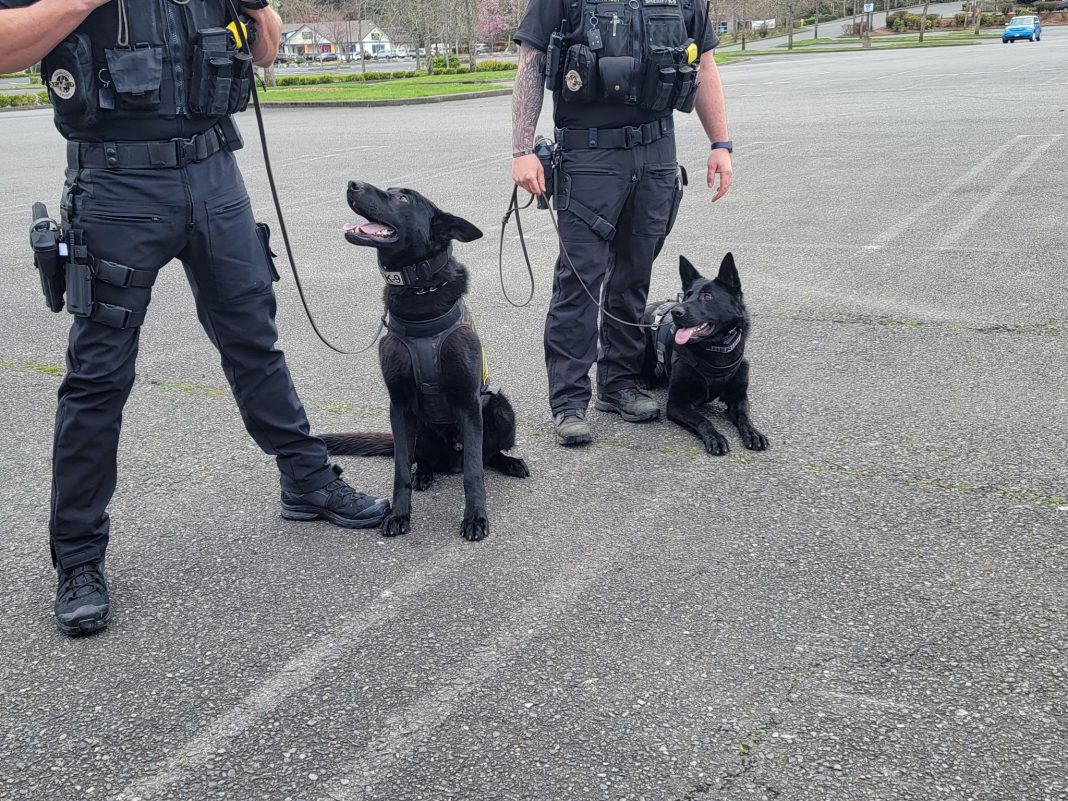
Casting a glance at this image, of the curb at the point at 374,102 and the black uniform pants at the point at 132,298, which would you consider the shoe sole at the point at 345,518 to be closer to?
the black uniform pants at the point at 132,298

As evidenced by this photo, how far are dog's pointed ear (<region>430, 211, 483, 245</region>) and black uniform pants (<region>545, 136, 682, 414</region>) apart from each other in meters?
0.90

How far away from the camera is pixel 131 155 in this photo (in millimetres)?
3047

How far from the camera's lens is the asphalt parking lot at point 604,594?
247 centimetres

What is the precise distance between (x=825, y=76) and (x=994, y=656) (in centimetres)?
2937

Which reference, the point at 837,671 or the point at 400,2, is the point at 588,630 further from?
the point at 400,2

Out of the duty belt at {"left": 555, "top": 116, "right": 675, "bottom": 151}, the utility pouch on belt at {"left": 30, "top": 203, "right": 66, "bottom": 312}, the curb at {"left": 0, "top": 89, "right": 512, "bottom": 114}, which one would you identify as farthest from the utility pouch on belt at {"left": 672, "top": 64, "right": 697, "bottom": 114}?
the curb at {"left": 0, "top": 89, "right": 512, "bottom": 114}

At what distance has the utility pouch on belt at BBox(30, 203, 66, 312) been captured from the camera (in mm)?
3008

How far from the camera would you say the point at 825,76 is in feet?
96.8

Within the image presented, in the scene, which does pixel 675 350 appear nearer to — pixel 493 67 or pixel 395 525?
pixel 395 525

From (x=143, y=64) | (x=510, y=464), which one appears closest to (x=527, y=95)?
(x=510, y=464)

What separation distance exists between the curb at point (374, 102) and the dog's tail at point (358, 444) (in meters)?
22.9

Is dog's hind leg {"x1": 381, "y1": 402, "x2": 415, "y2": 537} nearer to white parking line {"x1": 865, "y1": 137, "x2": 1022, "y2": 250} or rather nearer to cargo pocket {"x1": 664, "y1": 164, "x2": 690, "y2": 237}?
cargo pocket {"x1": 664, "y1": 164, "x2": 690, "y2": 237}

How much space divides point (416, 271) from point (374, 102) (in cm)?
2418

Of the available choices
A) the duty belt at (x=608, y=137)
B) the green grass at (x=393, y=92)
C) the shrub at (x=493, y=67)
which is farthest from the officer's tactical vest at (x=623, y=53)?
the shrub at (x=493, y=67)
